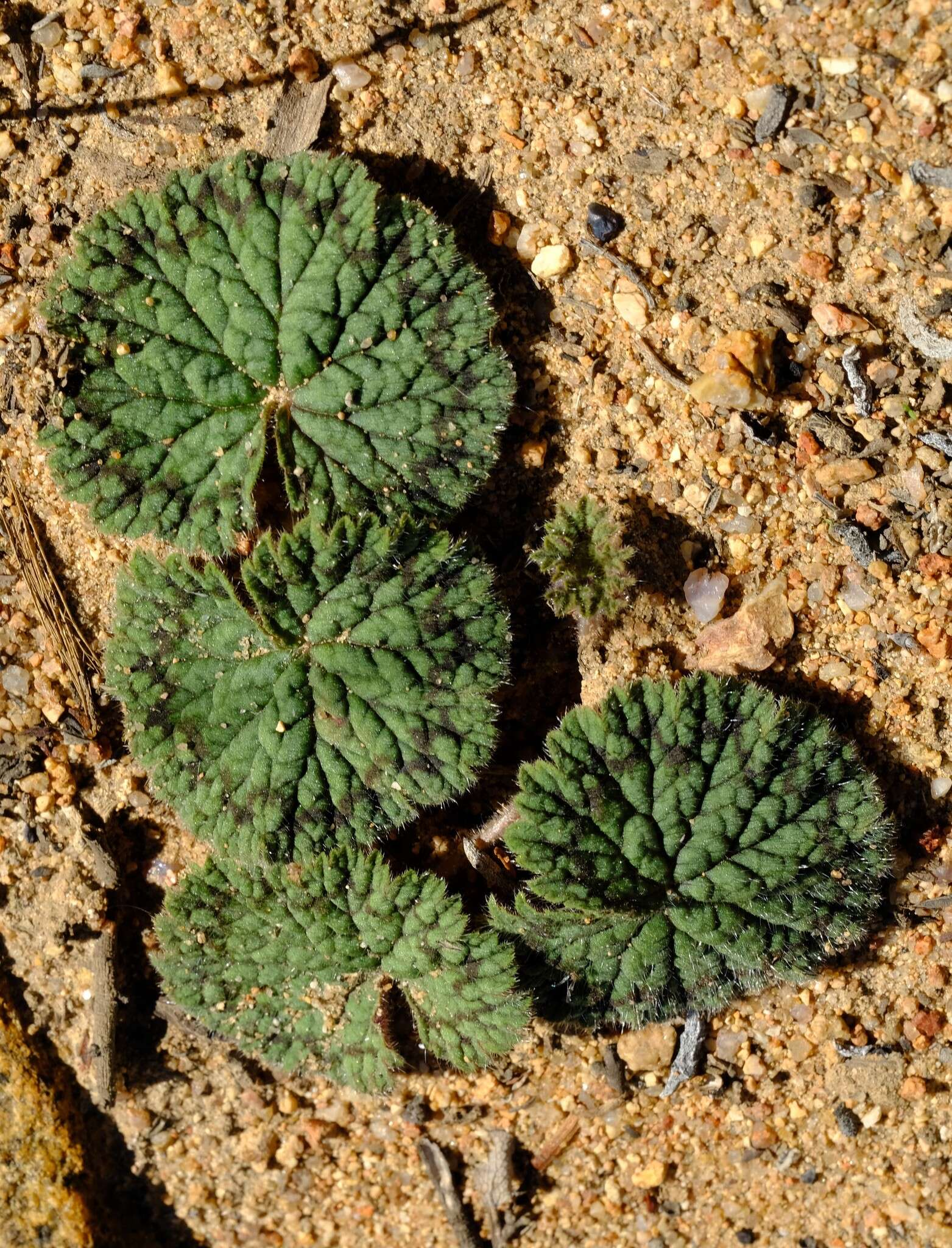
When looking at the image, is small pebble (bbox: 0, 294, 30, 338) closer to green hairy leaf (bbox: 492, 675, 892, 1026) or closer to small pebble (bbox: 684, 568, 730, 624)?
green hairy leaf (bbox: 492, 675, 892, 1026)

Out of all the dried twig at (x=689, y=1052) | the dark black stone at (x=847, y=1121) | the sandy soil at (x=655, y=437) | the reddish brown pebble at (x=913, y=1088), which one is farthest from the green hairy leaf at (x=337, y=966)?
the reddish brown pebble at (x=913, y=1088)

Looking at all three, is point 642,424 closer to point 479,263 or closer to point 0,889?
point 479,263

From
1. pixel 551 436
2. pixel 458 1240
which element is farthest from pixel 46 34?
pixel 458 1240

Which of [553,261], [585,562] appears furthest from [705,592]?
[553,261]

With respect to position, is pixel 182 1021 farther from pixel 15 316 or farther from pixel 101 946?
pixel 15 316

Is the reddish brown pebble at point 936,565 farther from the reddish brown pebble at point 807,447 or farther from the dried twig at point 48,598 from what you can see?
the dried twig at point 48,598
